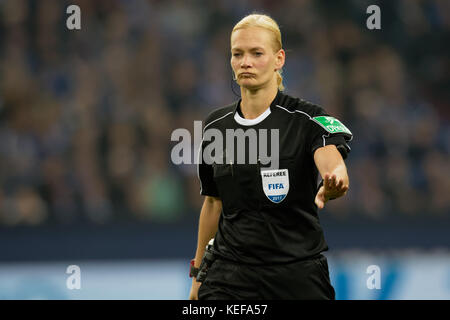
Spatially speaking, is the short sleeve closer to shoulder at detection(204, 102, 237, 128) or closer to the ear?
the ear

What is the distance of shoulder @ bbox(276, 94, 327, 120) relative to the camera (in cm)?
307

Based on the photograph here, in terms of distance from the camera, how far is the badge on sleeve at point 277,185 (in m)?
3.00

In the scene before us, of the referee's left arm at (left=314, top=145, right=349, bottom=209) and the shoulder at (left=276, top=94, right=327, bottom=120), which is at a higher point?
the shoulder at (left=276, top=94, right=327, bottom=120)

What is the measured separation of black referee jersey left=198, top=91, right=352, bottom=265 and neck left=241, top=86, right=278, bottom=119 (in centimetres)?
4

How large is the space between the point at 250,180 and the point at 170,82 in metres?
4.63

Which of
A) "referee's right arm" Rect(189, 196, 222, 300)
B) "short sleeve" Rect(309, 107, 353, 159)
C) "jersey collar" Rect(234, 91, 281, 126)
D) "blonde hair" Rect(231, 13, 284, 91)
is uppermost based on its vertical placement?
"blonde hair" Rect(231, 13, 284, 91)

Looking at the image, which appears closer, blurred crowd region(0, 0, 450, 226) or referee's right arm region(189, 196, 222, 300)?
referee's right arm region(189, 196, 222, 300)

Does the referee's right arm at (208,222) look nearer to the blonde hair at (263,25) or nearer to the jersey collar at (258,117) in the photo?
the jersey collar at (258,117)

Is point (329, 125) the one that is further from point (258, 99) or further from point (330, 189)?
point (330, 189)

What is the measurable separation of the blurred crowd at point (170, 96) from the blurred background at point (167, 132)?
0.05ft

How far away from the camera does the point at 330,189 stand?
259 cm

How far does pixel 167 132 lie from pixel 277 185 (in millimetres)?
4278

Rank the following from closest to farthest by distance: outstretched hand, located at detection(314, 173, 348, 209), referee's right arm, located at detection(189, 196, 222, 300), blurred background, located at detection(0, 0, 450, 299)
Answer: outstretched hand, located at detection(314, 173, 348, 209)
referee's right arm, located at detection(189, 196, 222, 300)
blurred background, located at detection(0, 0, 450, 299)

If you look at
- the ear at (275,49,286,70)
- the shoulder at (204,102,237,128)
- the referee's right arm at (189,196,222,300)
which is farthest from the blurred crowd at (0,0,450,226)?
the ear at (275,49,286,70)
